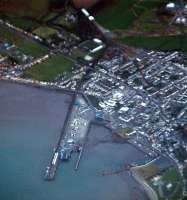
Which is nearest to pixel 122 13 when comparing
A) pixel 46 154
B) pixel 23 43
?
pixel 23 43

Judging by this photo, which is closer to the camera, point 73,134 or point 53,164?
point 53,164

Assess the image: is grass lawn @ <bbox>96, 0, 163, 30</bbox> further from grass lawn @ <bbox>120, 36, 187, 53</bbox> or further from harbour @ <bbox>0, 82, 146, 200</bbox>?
harbour @ <bbox>0, 82, 146, 200</bbox>

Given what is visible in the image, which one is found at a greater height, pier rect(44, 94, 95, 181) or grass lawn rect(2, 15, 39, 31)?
grass lawn rect(2, 15, 39, 31)

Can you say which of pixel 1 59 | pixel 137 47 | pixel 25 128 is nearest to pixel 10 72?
pixel 1 59

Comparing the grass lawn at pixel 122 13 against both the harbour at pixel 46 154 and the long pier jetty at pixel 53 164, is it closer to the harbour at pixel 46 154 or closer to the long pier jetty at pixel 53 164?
the harbour at pixel 46 154

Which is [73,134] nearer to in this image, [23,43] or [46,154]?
[46,154]

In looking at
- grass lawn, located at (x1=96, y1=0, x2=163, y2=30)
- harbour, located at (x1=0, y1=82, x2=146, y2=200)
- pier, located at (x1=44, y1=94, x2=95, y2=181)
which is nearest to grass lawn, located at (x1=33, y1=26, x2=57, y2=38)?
grass lawn, located at (x1=96, y1=0, x2=163, y2=30)
